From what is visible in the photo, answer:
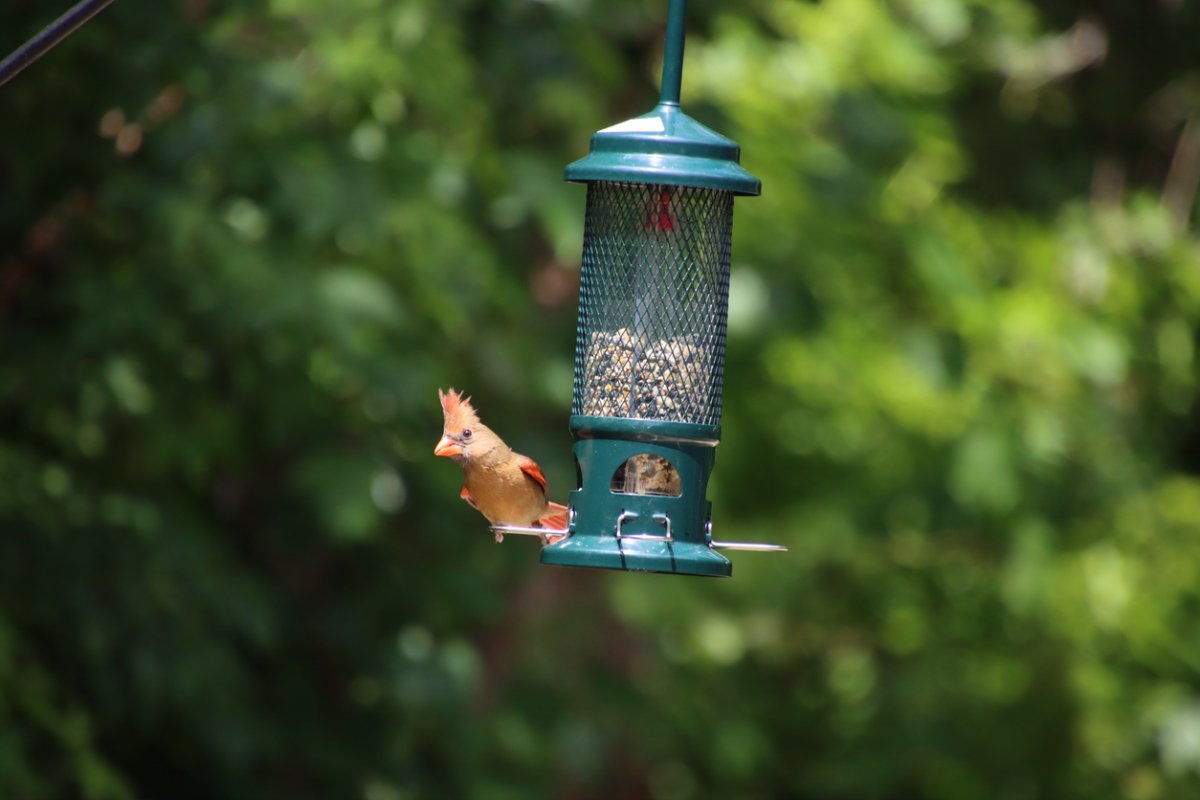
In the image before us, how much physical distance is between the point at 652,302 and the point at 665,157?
1.70ft

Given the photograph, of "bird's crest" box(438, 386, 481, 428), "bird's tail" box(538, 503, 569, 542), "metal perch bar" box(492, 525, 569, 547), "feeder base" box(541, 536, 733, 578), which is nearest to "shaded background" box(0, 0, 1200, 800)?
"bird's crest" box(438, 386, 481, 428)

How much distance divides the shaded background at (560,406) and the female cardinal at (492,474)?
5.17ft

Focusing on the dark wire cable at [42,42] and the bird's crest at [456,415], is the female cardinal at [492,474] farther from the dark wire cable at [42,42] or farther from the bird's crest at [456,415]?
the dark wire cable at [42,42]

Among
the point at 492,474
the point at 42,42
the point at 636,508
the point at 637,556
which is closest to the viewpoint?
the point at 42,42

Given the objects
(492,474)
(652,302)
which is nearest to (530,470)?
(492,474)

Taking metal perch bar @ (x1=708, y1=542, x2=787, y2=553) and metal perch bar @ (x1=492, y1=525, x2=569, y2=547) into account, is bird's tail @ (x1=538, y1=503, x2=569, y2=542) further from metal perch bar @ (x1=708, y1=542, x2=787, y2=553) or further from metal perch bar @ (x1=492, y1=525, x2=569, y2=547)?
metal perch bar @ (x1=708, y1=542, x2=787, y2=553)

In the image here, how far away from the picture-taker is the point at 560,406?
6.71 m

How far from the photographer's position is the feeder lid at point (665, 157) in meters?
A: 3.54

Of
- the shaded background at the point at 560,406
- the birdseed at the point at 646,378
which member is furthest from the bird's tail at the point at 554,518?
the shaded background at the point at 560,406

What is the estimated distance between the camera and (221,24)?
214 inches

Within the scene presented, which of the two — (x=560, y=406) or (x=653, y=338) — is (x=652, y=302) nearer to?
(x=653, y=338)

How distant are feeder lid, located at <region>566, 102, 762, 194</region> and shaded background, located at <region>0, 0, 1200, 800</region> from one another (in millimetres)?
2077

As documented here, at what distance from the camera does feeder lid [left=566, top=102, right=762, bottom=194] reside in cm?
354

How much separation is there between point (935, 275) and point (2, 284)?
3643 mm
